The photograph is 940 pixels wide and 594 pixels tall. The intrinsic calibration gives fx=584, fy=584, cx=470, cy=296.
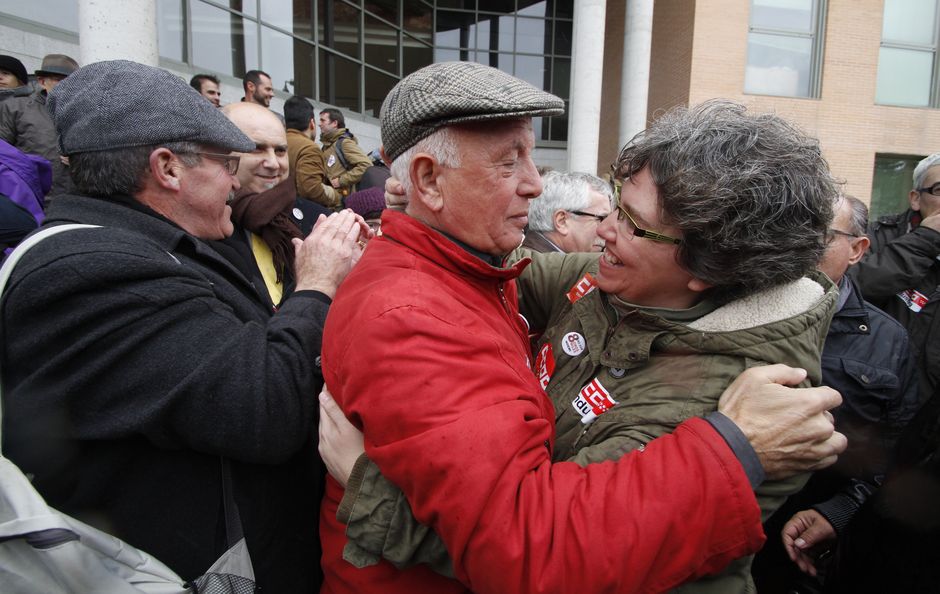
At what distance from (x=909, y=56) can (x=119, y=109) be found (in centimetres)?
1827

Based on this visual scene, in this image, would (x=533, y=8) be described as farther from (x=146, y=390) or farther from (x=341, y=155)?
(x=146, y=390)

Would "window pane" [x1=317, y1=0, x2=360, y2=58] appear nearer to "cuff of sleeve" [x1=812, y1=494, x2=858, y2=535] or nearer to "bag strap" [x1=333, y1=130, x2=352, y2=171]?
"bag strap" [x1=333, y1=130, x2=352, y2=171]

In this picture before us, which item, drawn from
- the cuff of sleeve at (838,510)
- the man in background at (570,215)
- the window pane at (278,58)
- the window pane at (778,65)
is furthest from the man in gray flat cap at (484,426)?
the window pane at (778,65)

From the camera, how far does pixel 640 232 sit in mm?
1480

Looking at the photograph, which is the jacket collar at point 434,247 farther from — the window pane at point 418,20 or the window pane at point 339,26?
the window pane at point 418,20

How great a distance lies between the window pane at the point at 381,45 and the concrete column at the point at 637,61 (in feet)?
20.1

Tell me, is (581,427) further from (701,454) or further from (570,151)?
(570,151)

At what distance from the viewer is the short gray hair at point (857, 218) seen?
254 centimetres

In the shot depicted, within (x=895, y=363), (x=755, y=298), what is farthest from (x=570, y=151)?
(x=755, y=298)

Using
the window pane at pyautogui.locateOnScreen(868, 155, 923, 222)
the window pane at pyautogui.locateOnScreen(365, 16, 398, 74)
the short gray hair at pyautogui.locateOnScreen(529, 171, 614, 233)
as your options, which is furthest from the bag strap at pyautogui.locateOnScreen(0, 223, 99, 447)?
the window pane at pyautogui.locateOnScreen(868, 155, 923, 222)

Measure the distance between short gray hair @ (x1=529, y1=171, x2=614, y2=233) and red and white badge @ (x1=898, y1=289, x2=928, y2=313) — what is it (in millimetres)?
1711

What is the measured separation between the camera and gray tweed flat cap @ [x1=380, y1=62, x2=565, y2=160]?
123 cm

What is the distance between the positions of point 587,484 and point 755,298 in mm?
688

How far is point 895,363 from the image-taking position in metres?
2.23
